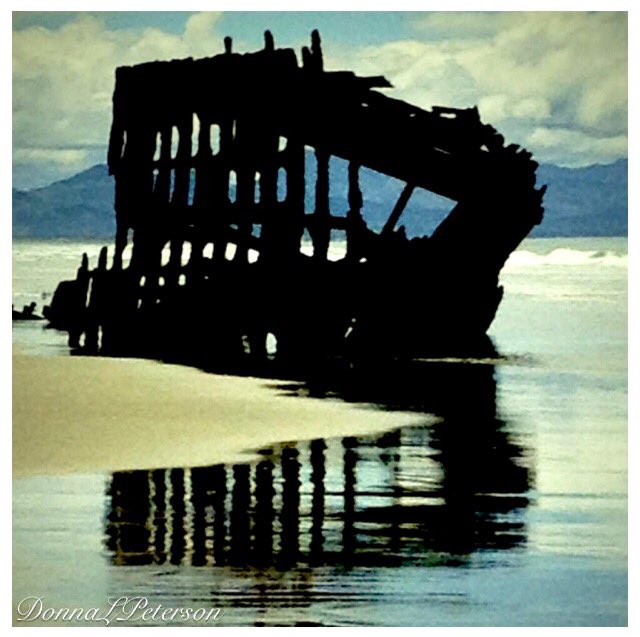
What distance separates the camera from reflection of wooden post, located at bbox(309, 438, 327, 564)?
35.2ft

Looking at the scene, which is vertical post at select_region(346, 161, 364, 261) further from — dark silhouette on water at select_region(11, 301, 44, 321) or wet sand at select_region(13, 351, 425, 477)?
dark silhouette on water at select_region(11, 301, 44, 321)

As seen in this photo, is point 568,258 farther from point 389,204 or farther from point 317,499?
point 317,499

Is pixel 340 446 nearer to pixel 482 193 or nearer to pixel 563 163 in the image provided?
pixel 563 163

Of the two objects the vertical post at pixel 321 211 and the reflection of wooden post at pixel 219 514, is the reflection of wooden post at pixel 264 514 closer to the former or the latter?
the reflection of wooden post at pixel 219 514

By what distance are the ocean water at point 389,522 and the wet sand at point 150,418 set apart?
31cm

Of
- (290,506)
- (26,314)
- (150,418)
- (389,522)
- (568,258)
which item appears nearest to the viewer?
(389,522)

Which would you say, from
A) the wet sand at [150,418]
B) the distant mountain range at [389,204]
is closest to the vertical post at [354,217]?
the distant mountain range at [389,204]

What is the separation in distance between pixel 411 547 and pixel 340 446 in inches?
107

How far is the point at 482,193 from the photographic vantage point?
62.2 ft

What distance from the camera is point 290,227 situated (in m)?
18.2
